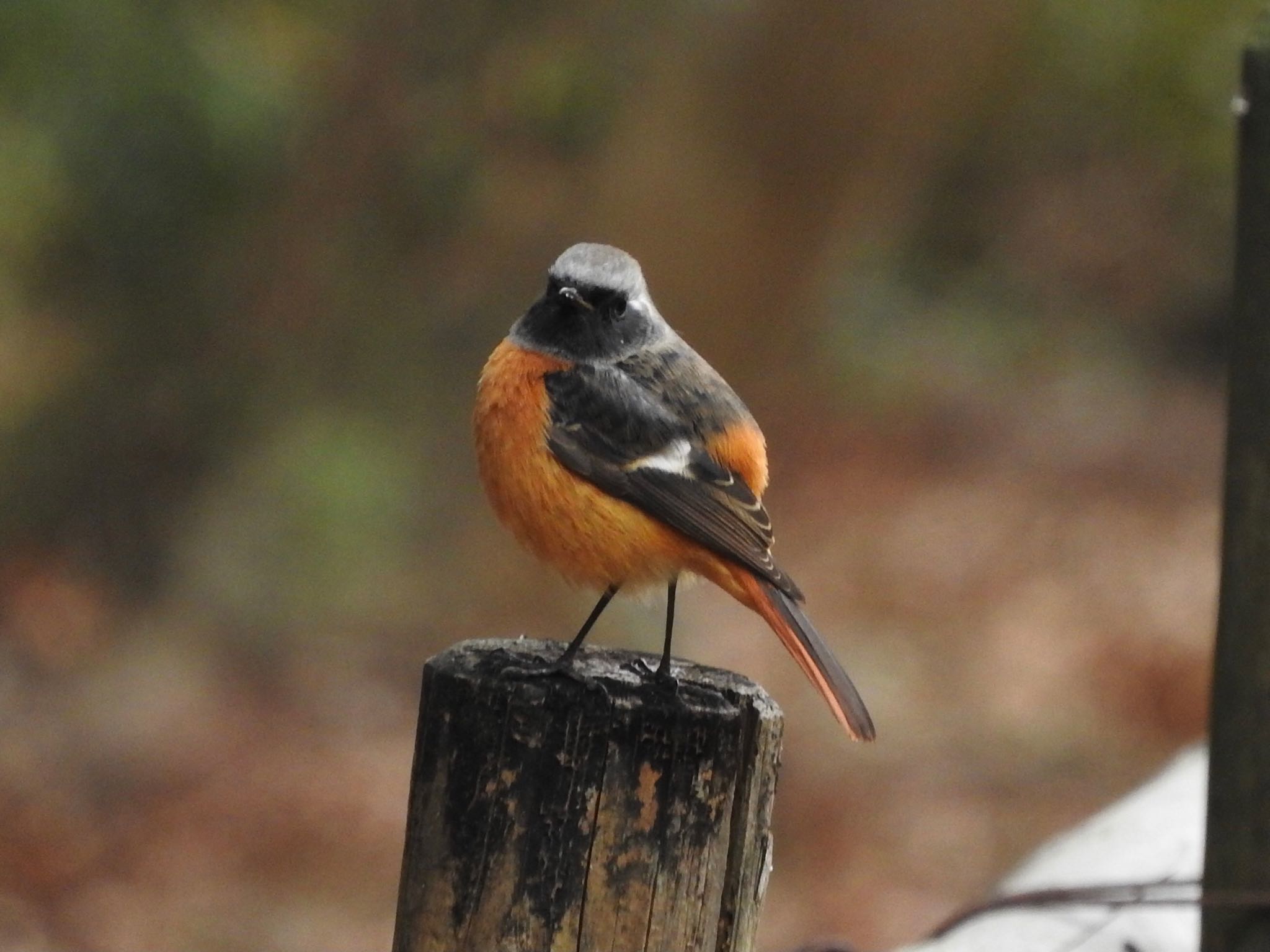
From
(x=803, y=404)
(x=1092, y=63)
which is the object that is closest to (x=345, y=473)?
(x=803, y=404)

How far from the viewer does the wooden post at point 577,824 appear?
95.4 inches

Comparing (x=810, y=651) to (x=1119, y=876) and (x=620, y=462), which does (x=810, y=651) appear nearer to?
(x=620, y=462)

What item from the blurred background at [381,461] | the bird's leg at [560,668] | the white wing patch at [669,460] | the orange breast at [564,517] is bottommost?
the bird's leg at [560,668]

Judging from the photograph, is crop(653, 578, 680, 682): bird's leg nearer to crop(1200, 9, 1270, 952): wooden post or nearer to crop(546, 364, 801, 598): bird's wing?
crop(546, 364, 801, 598): bird's wing

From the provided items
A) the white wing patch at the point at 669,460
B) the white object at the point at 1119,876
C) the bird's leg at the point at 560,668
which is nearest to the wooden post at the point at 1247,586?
the white object at the point at 1119,876

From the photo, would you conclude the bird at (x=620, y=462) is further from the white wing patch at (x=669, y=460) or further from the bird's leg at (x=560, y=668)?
the bird's leg at (x=560, y=668)

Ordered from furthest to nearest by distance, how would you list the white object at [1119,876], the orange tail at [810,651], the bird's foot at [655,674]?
the orange tail at [810,651] → the white object at [1119,876] → the bird's foot at [655,674]

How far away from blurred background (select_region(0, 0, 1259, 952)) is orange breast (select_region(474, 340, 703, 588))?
3.74m

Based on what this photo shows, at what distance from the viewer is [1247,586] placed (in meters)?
2.79

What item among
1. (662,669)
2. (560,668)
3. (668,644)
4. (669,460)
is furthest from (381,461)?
(560,668)

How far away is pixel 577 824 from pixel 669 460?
1391 millimetres

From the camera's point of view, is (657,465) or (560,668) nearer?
(560,668)

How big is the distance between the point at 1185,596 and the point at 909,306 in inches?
119

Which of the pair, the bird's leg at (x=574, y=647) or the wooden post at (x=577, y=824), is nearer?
the wooden post at (x=577, y=824)
